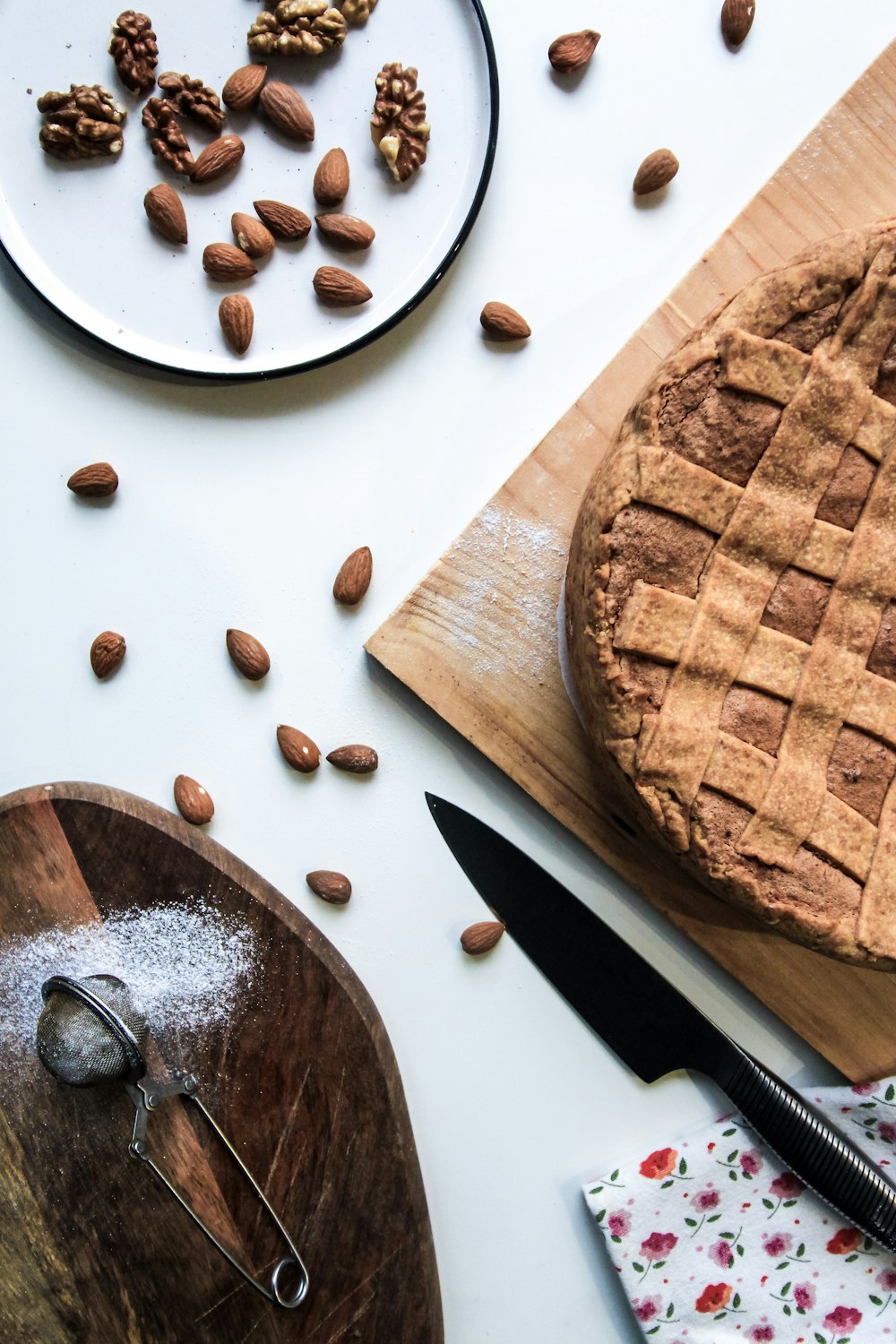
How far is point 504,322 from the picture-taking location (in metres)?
1.12

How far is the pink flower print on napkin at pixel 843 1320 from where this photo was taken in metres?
1.14

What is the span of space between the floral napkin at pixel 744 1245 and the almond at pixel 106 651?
0.86 meters

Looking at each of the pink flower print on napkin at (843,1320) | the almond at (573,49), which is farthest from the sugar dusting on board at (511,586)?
the pink flower print on napkin at (843,1320)

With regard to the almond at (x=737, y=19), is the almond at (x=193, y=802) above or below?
below

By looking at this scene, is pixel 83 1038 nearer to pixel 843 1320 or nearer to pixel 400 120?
pixel 843 1320

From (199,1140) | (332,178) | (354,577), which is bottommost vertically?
(199,1140)

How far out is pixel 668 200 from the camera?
115cm

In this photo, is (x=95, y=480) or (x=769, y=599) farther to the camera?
(x=95, y=480)

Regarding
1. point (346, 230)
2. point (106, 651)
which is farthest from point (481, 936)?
point (346, 230)

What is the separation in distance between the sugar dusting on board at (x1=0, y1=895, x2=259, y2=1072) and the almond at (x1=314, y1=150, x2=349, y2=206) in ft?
2.72

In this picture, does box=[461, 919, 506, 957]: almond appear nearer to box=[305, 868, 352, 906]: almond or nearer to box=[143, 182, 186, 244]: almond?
box=[305, 868, 352, 906]: almond

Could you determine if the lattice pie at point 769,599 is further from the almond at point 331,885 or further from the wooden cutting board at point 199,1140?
the wooden cutting board at point 199,1140

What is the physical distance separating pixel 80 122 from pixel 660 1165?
4.56 ft

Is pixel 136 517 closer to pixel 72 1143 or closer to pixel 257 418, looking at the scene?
pixel 257 418
